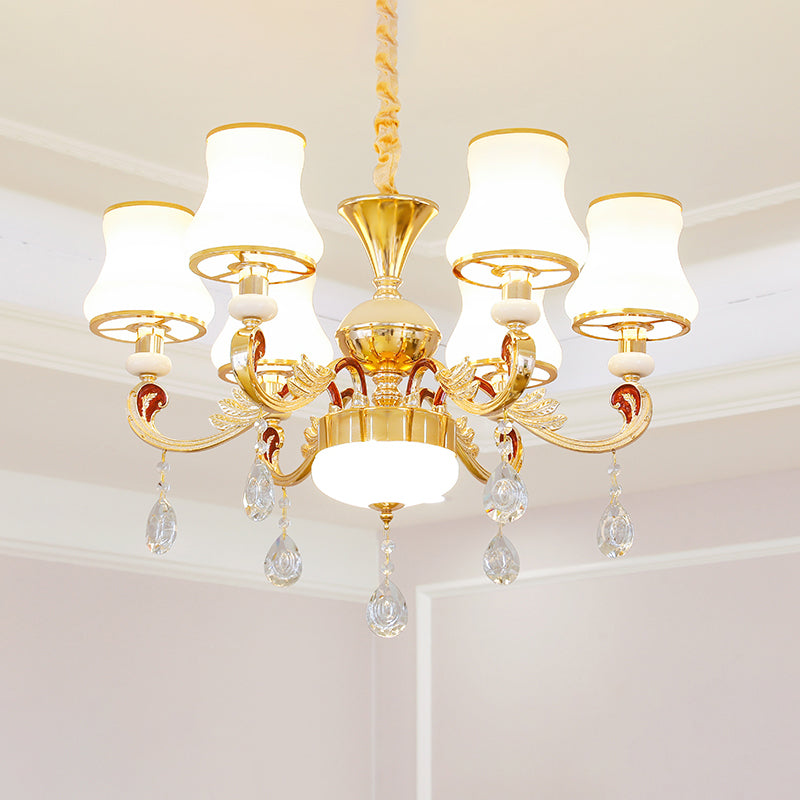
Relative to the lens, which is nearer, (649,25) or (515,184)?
(515,184)

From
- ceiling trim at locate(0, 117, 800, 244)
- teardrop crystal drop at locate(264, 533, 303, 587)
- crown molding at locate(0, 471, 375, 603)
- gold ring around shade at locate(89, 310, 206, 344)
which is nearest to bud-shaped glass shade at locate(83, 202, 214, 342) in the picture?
gold ring around shade at locate(89, 310, 206, 344)

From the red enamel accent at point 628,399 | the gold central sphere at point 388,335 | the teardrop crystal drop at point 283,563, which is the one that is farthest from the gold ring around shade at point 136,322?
the red enamel accent at point 628,399

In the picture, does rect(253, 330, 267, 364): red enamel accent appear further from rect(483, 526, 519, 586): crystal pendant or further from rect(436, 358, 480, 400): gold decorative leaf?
rect(483, 526, 519, 586): crystal pendant

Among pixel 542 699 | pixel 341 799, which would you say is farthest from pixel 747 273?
pixel 341 799

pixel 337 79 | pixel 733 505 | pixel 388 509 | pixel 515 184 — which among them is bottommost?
pixel 388 509

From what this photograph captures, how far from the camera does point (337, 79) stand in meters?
2.20

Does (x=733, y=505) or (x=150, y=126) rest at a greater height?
(x=150, y=126)

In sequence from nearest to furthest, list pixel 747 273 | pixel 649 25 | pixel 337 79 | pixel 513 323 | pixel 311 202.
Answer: pixel 513 323, pixel 649 25, pixel 337 79, pixel 311 202, pixel 747 273

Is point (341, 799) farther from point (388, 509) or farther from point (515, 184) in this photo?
point (515, 184)

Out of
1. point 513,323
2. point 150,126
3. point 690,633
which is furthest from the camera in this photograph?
point 690,633

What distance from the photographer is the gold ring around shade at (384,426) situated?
56.0 inches

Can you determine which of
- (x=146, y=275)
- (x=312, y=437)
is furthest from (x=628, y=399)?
(x=146, y=275)

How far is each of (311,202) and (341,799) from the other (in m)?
2.19

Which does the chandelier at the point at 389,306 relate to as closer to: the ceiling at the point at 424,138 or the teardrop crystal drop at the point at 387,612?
the teardrop crystal drop at the point at 387,612
